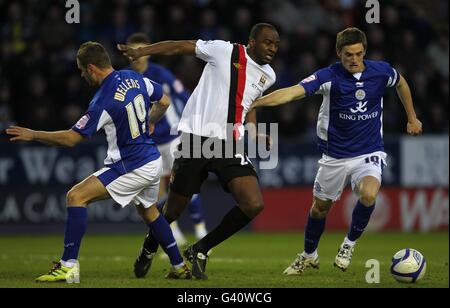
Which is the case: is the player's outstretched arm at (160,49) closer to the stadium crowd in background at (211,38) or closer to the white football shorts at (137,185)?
the white football shorts at (137,185)

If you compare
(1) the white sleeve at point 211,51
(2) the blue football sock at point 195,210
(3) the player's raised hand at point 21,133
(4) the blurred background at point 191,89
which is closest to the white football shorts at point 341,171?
(1) the white sleeve at point 211,51

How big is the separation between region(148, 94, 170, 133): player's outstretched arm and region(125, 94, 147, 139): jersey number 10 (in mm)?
448

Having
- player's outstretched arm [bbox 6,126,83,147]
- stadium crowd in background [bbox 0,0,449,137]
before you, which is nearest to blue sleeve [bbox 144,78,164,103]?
player's outstretched arm [bbox 6,126,83,147]

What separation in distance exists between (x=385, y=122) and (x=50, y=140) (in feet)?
33.2

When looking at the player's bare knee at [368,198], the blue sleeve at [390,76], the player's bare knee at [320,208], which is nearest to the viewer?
the player's bare knee at [368,198]

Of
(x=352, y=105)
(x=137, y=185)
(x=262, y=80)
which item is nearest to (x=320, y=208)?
(x=352, y=105)

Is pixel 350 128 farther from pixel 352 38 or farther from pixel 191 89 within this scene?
pixel 191 89

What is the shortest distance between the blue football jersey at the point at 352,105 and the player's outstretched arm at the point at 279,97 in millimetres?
215

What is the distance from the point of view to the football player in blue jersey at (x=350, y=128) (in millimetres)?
8711

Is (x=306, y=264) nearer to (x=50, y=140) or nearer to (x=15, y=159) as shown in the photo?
(x=50, y=140)

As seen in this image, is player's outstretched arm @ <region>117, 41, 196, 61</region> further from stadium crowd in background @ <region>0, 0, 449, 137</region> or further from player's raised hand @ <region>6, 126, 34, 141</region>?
stadium crowd in background @ <region>0, 0, 449, 137</region>

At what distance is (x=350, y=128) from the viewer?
29.1 feet

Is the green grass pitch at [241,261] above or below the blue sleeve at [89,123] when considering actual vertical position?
below

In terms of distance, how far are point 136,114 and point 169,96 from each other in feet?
13.0
